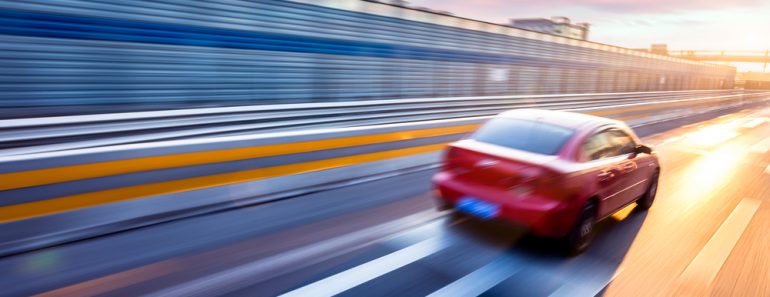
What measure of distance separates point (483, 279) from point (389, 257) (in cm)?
87

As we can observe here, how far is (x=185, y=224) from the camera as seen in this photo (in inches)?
211

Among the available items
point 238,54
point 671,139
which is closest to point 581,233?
point 671,139

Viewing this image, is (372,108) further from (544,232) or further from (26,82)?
(544,232)

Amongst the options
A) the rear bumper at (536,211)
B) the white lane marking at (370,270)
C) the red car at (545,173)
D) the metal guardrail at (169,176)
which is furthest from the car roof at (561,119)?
the metal guardrail at (169,176)

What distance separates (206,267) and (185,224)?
1236mm

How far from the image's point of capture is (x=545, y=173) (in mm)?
4660

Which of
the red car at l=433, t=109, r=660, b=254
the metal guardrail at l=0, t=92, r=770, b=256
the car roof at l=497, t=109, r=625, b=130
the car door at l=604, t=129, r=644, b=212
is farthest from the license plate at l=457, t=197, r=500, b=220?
the metal guardrail at l=0, t=92, r=770, b=256

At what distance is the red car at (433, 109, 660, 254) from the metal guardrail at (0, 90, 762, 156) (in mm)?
4240

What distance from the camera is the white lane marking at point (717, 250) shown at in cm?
451

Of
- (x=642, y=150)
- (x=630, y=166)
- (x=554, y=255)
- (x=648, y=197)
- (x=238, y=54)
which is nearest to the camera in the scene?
(x=554, y=255)

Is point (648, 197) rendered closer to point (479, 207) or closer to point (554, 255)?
point (554, 255)

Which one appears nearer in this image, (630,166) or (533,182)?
(533,182)

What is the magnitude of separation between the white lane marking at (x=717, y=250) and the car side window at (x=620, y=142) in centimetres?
126

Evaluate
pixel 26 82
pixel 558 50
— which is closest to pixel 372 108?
pixel 26 82
